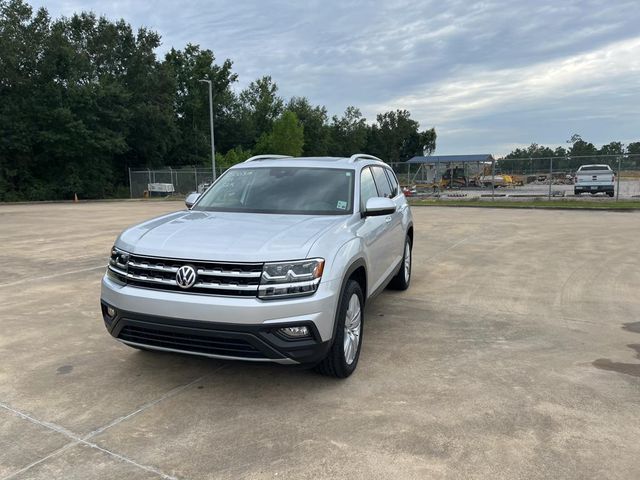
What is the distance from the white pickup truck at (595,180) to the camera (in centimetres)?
2527

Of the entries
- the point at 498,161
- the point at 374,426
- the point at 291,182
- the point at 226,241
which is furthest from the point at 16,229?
the point at 498,161

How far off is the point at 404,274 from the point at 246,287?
12.9 ft

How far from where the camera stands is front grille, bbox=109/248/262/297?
341 cm

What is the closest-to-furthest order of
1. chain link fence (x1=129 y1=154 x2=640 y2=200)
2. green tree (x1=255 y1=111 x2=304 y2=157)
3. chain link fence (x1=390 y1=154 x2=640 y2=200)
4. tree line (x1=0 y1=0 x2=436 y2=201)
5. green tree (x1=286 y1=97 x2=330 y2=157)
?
1. chain link fence (x1=390 y1=154 x2=640 y2=200)
2. chain link fence (x1=129 y1=154 x2=640 y2=200)
3. tree line (x1=0 y1=0 x2=436 y2=201)
4. green tree (x1=255 y1=111 x2=304 y2=157)
5. green tree (x1=286 y1=97 x2=330 y2=157)

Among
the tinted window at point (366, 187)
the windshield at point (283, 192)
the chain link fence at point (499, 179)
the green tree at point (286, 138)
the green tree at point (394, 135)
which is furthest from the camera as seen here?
the green tree at point (394, 135)

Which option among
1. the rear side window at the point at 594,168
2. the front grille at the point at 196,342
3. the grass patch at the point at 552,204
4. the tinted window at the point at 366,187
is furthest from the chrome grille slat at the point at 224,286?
the rear side window at the point at 594,168

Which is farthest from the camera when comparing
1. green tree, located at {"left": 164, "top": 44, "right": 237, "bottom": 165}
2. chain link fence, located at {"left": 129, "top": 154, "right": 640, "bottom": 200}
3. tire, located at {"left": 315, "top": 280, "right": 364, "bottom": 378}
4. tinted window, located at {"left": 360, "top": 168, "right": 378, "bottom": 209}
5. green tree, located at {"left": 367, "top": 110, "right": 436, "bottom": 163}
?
green tree, located at {"left": 367, "top": 110, "right": 436, "bottom": 163}

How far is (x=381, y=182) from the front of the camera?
20.3ft

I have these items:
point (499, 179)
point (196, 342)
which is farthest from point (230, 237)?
point (499, 179)

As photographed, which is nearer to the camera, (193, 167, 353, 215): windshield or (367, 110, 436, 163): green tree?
(193, 167, 353, 215): windshield

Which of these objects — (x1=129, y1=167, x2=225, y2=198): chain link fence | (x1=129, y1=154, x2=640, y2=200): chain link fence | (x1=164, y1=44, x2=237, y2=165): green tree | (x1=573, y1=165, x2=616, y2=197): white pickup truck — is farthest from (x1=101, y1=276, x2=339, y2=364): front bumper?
(x1=164, y1=44, x2=237, y2=165): green tree

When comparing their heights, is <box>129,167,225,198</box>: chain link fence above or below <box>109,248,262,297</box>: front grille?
above

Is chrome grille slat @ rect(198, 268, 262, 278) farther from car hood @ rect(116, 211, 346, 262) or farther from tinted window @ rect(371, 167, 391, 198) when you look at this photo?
tinted window @ rect(371, 167, 391, 198)

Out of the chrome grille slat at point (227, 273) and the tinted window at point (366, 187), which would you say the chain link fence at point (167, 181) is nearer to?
the tinted window at point (366, 187)
